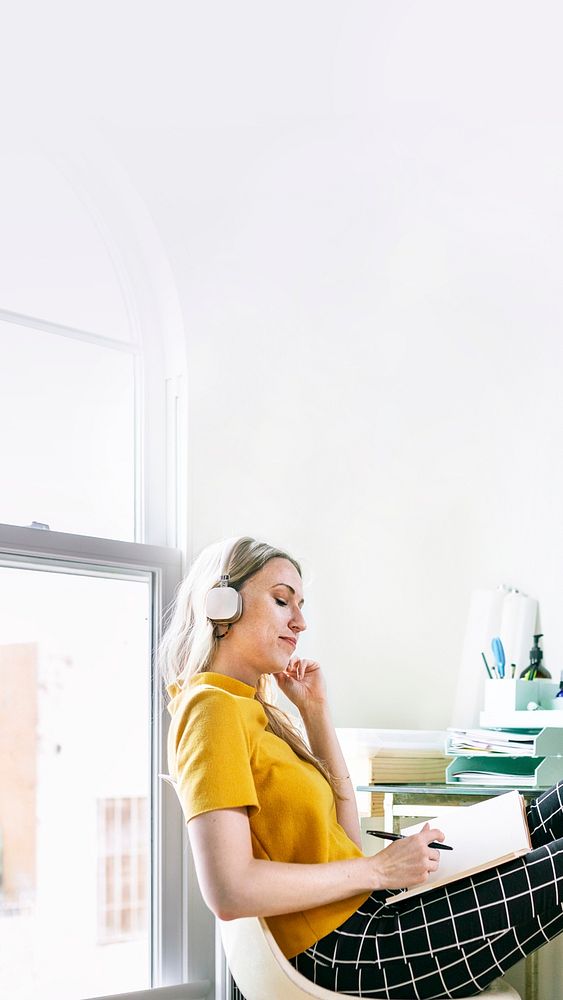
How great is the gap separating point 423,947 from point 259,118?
74.8 inches

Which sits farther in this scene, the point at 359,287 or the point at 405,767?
the point at 359,287

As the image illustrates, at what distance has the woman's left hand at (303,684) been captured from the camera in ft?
7.28

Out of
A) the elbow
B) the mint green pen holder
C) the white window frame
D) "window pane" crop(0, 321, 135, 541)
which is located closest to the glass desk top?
the mint green pen holder

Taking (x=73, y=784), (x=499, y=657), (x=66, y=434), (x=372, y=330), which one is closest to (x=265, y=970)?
(x=73, y=784)

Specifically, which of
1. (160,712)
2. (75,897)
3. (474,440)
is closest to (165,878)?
(75,897)

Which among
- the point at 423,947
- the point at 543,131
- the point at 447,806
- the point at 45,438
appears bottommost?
the point at 423,947

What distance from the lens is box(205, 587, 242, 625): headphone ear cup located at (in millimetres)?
2039

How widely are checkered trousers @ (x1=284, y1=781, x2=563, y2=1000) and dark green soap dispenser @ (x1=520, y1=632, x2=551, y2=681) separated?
0.87 meters

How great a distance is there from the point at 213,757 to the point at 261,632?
1.17 ft

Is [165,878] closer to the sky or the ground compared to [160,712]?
closer to the ground

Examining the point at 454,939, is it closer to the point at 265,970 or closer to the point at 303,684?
the point at 265,970

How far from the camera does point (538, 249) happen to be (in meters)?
2.68

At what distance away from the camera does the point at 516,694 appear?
252 centimetres

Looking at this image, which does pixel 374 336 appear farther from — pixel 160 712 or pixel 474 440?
pixel 160 712
